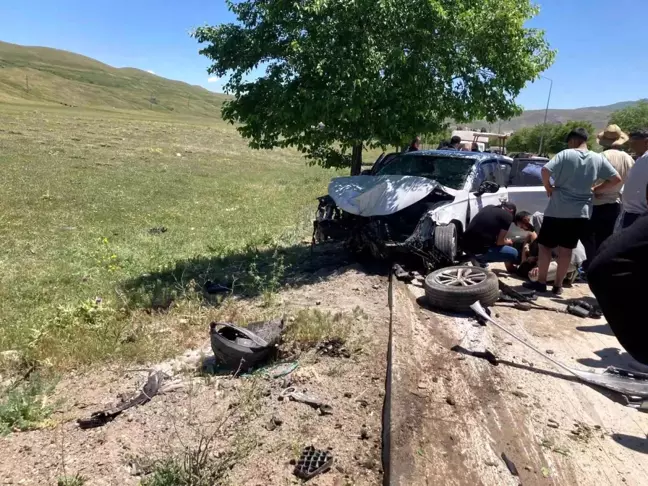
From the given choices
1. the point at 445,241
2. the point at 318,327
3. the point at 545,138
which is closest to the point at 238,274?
the point at 318,327

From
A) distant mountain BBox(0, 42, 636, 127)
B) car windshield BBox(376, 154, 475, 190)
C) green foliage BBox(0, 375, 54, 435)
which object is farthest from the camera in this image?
distant mountain BBox(0, 42, 636, 127)

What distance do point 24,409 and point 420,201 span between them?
5393 millimetres

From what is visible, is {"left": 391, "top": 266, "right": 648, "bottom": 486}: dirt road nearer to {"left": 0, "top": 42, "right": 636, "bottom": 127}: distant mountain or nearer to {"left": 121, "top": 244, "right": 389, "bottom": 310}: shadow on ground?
{"left": 121, "top": 244, "right": 389, "bottom": 310}: shadow on ground

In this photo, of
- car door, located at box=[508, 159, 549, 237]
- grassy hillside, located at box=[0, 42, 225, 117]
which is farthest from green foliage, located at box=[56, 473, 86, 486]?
grassy hillside, located at box=[0, 42, 225, 117]

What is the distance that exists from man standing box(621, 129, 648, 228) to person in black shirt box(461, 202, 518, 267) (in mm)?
1419

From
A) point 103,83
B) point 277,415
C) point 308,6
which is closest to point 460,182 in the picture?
point 308,6

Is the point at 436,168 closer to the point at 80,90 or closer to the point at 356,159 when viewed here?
the point at 356,159

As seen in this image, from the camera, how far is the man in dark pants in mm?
2584

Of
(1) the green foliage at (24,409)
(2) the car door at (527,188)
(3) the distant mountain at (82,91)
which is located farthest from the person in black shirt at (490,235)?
(3) the distant mountain at (82,91)

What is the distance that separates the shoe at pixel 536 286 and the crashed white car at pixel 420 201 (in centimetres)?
96

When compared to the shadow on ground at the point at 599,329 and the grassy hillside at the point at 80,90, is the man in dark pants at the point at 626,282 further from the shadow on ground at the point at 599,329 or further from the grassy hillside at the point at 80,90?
the grassy hillside at the point at 80,90

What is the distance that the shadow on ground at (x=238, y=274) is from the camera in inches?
246

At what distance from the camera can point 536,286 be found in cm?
639

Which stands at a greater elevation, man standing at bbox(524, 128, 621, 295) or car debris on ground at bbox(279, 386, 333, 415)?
man standing at bbox(524, 128, 621, 295)
